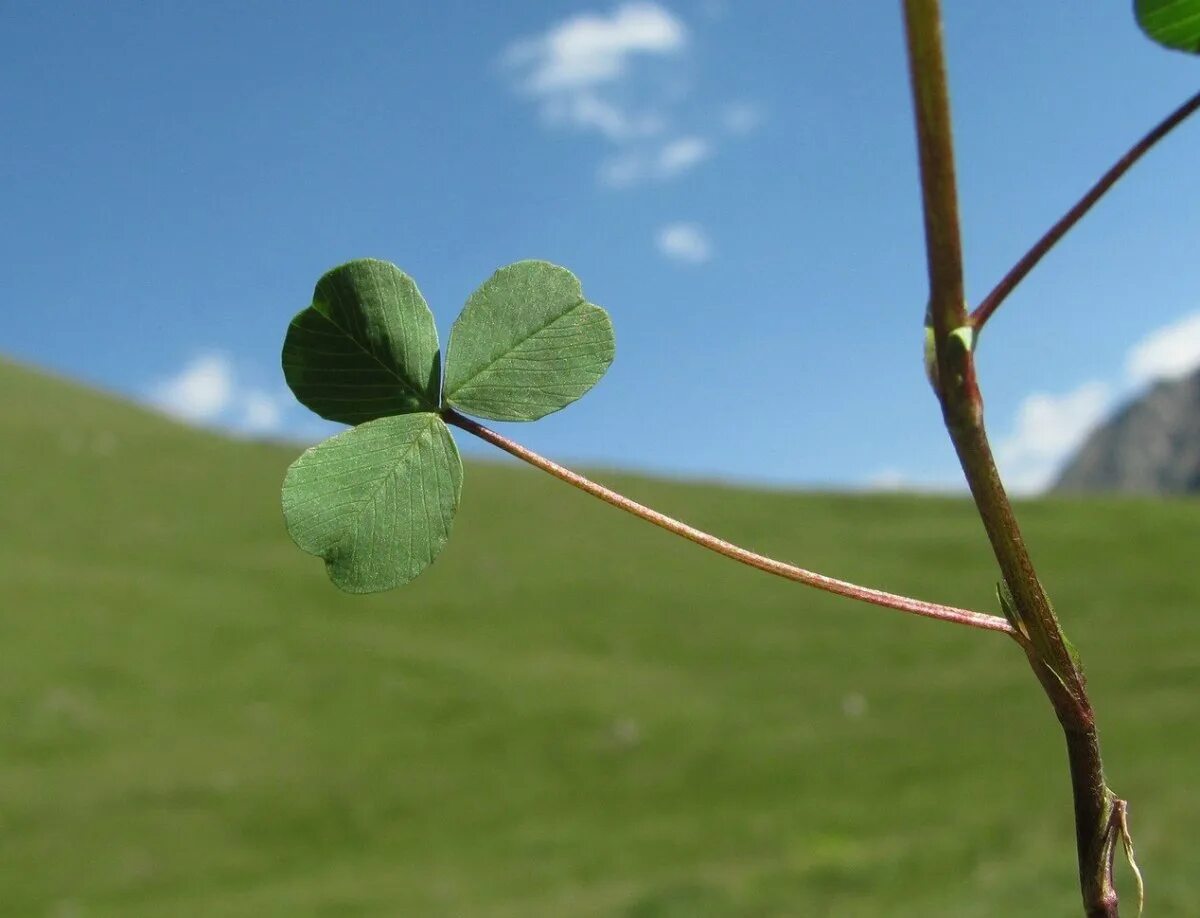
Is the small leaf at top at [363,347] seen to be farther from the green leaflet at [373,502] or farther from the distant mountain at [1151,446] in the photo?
the distant mountain at [1151,446]

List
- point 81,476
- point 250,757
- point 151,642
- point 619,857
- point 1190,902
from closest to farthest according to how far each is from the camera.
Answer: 1. point 1190,902
2. point 619,857
3. point 250,757
4. point 151,642
5. point 81,476

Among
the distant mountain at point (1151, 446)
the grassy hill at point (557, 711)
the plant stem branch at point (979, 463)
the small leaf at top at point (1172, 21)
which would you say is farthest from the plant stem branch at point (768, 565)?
the distant mountain at point (1151, 446)

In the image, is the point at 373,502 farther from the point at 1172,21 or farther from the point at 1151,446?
the point at 1151,446

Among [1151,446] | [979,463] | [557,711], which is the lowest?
[979,463]

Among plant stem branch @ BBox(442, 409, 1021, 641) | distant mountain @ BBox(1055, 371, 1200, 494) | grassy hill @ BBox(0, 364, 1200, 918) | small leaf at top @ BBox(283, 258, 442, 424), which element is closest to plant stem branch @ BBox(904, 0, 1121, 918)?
plant stem branch @ BBox(442, 409, 1021, 641)

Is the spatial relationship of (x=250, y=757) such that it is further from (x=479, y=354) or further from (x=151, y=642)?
(x=479, y=354)

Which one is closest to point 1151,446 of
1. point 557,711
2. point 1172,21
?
point 557,711

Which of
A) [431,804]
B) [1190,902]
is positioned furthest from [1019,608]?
[431,804]
